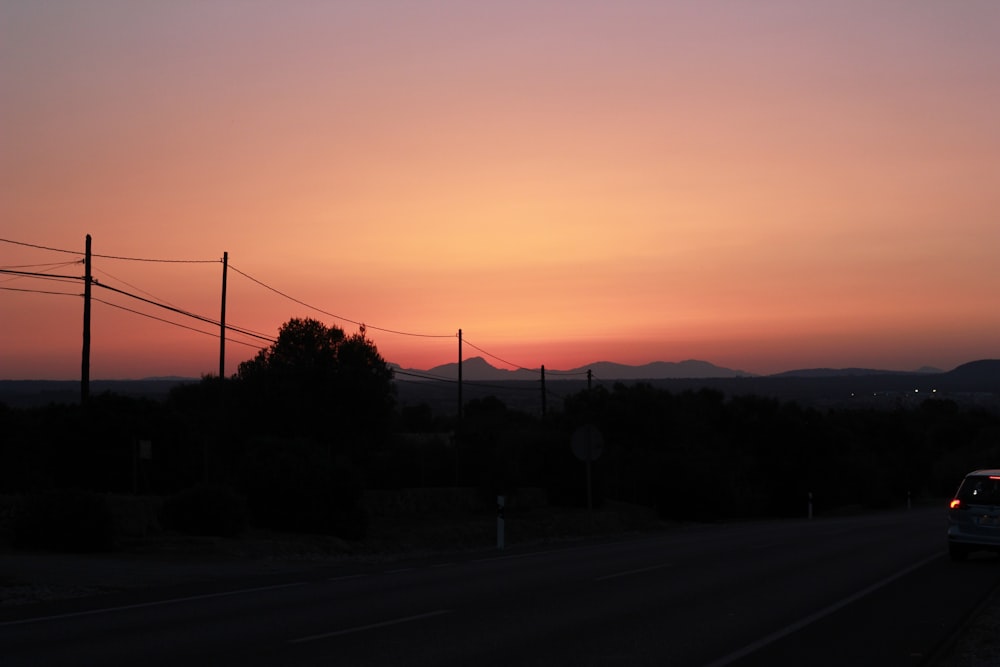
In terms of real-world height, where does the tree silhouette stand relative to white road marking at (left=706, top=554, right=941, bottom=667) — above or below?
above

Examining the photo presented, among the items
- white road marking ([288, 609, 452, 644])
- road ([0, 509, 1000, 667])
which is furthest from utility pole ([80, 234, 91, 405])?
white road marking ([288, 609, 452, 644])

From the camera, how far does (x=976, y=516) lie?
2120 cm

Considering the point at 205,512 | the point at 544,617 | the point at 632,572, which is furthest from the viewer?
the point at 205,512

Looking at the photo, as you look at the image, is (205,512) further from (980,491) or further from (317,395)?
(317,395)

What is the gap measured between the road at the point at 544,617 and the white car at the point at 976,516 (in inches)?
18.6

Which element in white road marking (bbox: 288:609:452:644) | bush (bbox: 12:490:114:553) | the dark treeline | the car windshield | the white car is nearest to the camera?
white road marking (bbox: 288:609:452:644)

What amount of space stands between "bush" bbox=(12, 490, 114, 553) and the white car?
16814 mm

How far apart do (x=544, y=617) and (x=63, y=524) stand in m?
12.6

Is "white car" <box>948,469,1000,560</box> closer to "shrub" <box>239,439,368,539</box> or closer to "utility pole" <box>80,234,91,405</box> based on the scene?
"shrub" <box>239,439,368,539</box>

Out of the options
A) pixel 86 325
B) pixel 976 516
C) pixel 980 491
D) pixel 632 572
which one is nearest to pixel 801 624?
pixel 632 572

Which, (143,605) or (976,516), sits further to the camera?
(976,516)

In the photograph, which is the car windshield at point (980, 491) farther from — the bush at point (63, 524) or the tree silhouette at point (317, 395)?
the tree silhouette at point (317, 395)

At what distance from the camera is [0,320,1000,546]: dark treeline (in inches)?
1217

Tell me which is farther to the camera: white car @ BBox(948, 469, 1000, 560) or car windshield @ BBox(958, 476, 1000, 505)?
car windshield @ BBox(958, 476, 1000, 505)
